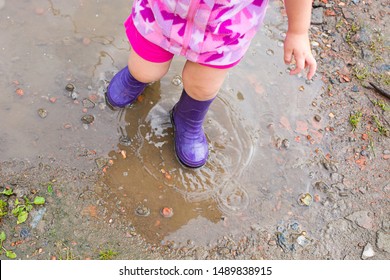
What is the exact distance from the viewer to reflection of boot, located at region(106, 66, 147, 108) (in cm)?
215

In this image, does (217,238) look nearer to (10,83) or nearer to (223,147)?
(223,147)

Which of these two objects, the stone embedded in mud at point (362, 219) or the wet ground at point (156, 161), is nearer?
the wet ground at point (156, 161)

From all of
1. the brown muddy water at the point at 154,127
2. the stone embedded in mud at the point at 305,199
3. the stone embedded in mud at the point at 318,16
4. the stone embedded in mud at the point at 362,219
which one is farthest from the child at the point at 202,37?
the stone embedded in mud at the point at 318,16

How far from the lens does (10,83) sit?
2.22 m

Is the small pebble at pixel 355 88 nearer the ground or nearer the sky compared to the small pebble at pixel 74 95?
nearer the sky

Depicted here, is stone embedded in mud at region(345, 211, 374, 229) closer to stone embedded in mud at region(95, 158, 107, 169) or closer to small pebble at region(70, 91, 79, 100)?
stone embedded in mud at region(95, 158, 107, 169)

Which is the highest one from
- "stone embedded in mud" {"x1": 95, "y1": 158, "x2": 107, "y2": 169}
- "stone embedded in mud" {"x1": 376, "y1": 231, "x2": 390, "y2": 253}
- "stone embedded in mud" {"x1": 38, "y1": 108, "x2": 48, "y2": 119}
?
"stone embedded in mud" {"x1": 38, "y1": 108, "x2": 48, "y2": 119}

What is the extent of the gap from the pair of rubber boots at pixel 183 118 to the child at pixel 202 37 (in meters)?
0.05

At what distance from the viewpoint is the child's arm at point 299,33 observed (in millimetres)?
1617

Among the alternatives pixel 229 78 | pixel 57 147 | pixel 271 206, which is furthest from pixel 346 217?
pixel 57 147

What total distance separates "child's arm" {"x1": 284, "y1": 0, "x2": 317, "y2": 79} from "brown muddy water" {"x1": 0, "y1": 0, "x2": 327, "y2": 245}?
66 cm

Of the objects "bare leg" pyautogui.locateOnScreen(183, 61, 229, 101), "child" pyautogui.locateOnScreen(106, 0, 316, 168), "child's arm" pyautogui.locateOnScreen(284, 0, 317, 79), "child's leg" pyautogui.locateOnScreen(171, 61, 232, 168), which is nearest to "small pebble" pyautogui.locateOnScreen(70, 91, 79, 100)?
"child" pyautogui.locateOnScreen(106, 0, 316, 168)

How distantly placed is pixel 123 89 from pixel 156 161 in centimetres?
37

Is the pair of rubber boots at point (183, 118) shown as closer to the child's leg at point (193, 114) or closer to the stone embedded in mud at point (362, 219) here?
the child's leg at point (193, 114)
